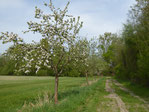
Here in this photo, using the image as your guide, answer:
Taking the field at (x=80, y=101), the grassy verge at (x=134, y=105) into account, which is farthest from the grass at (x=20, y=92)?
the grassy verge at (x=134, y=105)

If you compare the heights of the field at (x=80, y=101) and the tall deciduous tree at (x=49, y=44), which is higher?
the tall deciduous tree at (x=49, y=44)

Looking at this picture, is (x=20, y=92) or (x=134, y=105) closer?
(x=134, y=105)

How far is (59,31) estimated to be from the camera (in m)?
9.79

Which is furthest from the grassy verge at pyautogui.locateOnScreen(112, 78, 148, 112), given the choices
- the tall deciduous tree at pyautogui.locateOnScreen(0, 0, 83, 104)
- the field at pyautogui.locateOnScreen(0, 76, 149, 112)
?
the tall deciduous tree at pyautogui.locateOnScreen(0, 0, 83, 104)

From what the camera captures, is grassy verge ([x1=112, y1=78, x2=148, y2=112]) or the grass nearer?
grassy verge ([x1=112, y1=78, x2=148, y2=112])

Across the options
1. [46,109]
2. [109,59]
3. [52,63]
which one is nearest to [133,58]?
[52,63]

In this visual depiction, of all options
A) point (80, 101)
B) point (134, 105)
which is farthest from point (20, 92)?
point (134, 105)

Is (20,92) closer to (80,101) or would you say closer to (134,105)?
(80,101)

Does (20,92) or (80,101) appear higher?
(80,101)

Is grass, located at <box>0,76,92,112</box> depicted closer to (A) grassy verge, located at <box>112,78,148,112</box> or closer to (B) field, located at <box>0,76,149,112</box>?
(B) field, located at <box>0,76,149,112</box>

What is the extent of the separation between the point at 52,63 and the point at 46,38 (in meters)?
1.72

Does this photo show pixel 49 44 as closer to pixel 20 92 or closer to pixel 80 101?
pixel 80 101

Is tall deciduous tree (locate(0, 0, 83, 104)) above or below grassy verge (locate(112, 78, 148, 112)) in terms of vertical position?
above

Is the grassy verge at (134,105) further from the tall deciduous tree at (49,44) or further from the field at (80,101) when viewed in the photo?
the tall deciduous tree at (49,44)
